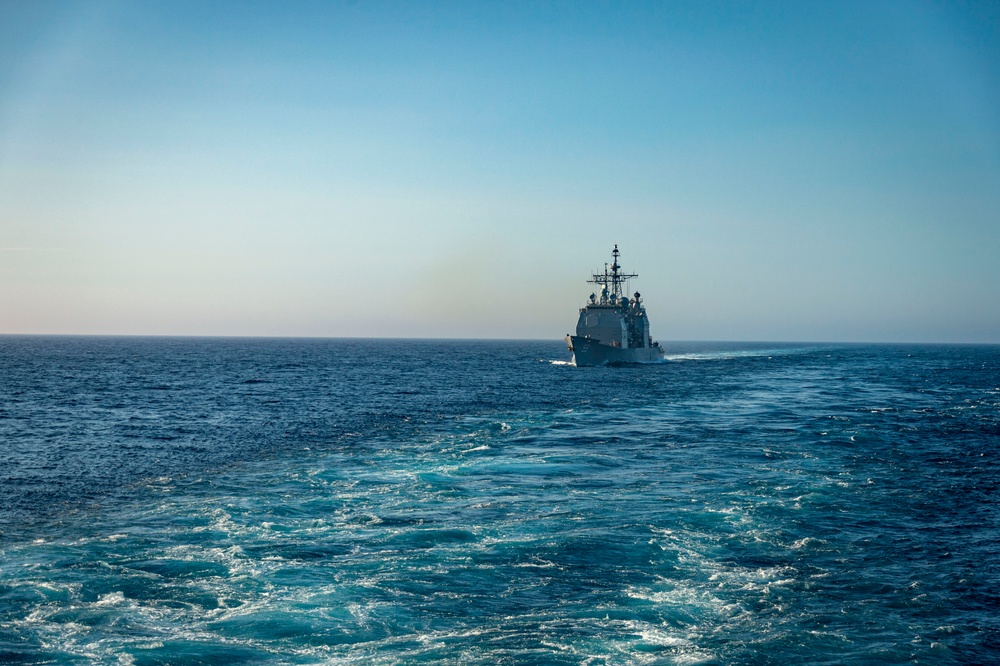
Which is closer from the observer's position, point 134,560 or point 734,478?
point 134,560

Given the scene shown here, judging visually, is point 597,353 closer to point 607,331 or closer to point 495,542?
point 607,331

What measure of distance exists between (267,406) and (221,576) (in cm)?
4023

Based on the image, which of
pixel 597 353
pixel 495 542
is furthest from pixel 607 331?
pixel 495 542

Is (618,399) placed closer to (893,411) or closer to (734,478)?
(893,411)

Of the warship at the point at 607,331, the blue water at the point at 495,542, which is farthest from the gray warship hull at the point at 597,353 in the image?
the blue water at the point at 495,542

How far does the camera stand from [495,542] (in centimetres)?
1969

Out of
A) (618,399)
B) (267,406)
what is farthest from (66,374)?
(618,399)

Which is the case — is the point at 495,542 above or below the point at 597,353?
below

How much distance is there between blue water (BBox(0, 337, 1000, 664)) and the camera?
44.2 ft

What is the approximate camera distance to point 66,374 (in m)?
89.4

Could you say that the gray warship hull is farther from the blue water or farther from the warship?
the blue water

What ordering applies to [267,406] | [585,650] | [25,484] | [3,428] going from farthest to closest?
[267,406], [3,428], [25,484], [585,650]

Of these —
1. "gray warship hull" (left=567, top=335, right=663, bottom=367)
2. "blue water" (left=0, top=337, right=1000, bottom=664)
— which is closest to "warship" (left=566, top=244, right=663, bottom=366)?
"gray warship hull" (left=567, top=335, right=663, bottom=367)

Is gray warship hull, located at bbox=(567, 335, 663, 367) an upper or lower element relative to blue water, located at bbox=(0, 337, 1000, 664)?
upper
